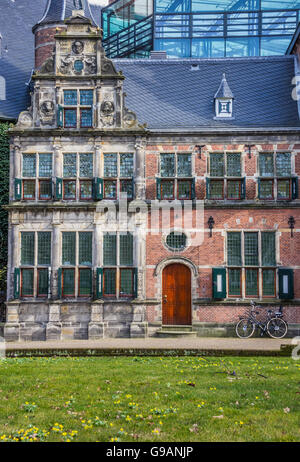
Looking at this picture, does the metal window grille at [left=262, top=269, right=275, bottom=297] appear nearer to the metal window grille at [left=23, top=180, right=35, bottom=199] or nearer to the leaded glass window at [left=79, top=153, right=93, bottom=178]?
the leaded glass window at [left=79, top=153, right=93, bottom=178]

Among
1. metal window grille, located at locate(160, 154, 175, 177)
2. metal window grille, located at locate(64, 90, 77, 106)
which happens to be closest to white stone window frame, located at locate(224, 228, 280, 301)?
metal window grille, located at locate(160, 154, 175, 177)

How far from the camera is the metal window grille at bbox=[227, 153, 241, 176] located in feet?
66.9

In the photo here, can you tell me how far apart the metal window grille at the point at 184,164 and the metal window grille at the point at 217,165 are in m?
0.81

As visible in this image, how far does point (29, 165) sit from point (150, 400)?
542 inches

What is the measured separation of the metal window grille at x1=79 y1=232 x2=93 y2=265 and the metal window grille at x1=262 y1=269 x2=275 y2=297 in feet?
21.2

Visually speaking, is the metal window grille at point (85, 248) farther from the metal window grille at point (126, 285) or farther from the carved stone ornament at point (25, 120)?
the carved stone ornament at point (25, 120)

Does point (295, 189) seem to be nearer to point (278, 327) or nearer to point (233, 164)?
point (233, 164)

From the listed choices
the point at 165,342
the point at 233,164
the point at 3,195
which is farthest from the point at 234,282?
Answer: the point at 3,195

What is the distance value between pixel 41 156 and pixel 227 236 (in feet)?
25.1

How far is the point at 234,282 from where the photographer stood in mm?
19969

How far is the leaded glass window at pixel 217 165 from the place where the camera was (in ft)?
67.1

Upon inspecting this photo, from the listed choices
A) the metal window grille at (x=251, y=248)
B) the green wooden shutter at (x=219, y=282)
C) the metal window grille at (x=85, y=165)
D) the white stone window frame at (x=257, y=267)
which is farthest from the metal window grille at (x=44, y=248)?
the metal window grille at (x=251, y=248)

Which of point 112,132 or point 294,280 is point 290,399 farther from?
point 112,132

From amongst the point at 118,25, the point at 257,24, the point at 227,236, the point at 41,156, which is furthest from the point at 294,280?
the point at 118,25
